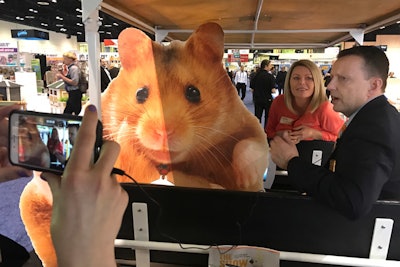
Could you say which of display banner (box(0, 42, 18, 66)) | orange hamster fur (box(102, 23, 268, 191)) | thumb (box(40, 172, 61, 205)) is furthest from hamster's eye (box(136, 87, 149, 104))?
display banner (box(0, 42, 18, 66))

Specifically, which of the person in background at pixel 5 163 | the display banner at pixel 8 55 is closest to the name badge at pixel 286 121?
the person in background at pixel 5 163

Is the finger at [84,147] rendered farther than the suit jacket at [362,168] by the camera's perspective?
No

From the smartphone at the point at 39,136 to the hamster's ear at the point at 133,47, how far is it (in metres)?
1.62

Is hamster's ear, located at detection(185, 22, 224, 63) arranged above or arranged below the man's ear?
above

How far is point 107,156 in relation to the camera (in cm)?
47

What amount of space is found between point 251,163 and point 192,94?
612 mm

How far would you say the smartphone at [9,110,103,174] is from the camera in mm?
661

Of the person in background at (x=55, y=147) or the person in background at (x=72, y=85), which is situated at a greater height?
the person in background at (x=72, y=85)

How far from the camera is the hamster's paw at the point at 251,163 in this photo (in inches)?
86.4

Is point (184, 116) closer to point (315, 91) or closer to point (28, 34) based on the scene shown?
point (315, 91)

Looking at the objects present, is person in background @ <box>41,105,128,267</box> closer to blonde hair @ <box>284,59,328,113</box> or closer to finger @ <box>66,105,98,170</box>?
finger @ <box>66,105,98,170</box>

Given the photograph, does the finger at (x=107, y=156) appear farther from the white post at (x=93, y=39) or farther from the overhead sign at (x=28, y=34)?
the overhead sign at (x=28, y=34)

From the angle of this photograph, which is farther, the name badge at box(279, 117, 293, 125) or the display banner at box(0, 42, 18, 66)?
the display banner at box(0, 42, 18, 66)

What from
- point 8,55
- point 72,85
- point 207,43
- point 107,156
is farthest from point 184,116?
point 8,55
